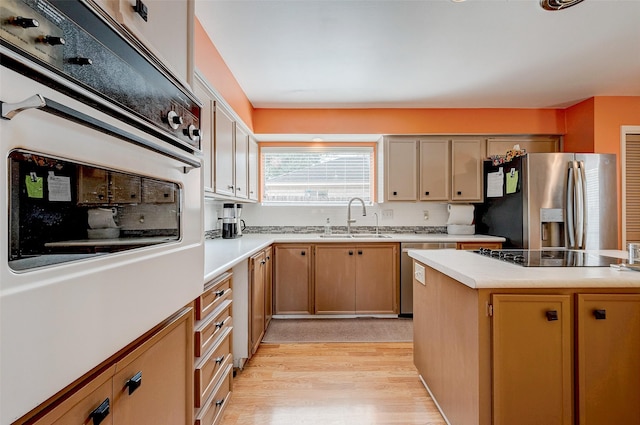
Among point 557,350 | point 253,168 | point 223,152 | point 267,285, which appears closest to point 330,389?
point 267,285

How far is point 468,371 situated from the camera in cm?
136

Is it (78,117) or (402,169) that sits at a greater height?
(402,169)

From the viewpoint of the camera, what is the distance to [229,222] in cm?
340

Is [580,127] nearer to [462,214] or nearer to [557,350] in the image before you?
[462,214]

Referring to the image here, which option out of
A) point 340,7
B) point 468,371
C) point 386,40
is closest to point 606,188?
point 386,40

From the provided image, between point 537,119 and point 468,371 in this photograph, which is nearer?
point 468,371

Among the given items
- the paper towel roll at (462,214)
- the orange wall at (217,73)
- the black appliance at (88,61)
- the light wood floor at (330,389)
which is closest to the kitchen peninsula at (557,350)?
the light wood floor at (330,389)

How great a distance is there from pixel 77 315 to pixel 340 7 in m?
2.11

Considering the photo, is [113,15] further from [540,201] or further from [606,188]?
[606,188]

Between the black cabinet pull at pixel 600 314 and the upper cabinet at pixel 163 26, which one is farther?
the black cabinet pull at pixel 600 314

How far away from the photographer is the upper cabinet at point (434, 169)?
374cm

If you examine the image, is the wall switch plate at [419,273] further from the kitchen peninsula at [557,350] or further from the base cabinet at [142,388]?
the base cabinet at [142,388]

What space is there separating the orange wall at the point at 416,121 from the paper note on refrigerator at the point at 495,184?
0.58 metres

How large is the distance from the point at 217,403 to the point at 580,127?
4.51 meters
